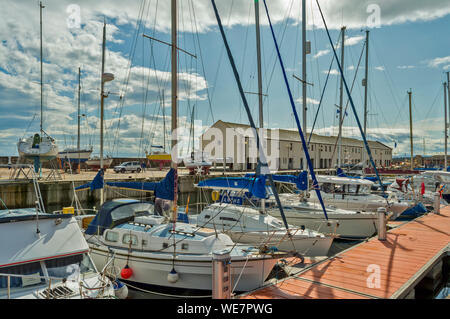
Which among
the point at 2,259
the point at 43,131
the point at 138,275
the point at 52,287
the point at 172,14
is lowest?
the point at 138,275

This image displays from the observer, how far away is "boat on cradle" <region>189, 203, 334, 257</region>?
37.3 ft

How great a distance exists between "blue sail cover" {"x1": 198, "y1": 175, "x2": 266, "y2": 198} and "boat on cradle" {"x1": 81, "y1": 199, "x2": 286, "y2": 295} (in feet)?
7.03

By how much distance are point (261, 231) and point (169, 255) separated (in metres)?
4.21

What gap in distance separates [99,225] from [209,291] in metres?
4.57

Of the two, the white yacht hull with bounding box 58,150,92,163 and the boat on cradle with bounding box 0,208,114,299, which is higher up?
the white yacht hull with bounding box 58,150,92,163

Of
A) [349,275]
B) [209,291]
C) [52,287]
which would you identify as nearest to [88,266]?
[52,287]

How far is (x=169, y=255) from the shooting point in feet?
28.1

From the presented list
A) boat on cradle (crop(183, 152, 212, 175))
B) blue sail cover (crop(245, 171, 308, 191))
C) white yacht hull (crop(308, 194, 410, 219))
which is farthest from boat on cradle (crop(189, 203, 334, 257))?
boat on cradle (crop(183, 152, 212, 175))

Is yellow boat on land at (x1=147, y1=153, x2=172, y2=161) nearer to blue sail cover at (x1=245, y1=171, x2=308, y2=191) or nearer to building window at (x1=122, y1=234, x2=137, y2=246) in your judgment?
blue sail cover at (x1=245, y1=171, x2=308, y2=191)

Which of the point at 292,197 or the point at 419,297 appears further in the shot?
the point at 292,197

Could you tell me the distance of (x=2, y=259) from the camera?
628cm

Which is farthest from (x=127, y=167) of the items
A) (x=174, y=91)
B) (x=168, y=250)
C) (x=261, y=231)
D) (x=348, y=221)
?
(x=168, y=250)
